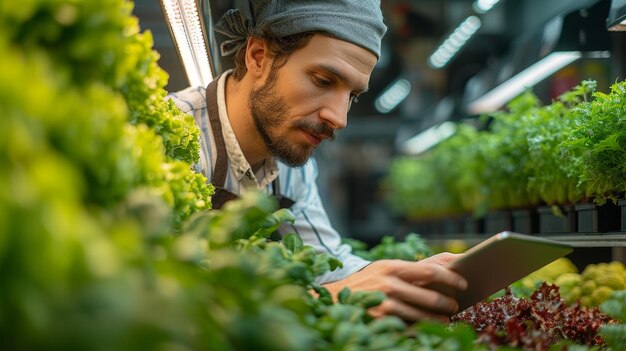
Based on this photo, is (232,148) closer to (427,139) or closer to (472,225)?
(472,225)

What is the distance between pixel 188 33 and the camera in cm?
266

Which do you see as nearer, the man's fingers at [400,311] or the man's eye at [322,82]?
the man's fingers at [400,311]

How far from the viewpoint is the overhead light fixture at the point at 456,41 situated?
5492mm

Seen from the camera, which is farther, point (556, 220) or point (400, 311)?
point (556, 220)

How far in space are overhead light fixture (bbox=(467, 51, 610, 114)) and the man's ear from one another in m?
1.31

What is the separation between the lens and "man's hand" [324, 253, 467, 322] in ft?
5.29

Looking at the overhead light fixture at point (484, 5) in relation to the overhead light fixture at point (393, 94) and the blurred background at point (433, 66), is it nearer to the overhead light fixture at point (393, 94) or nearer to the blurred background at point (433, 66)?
the blurred background at point (433, 66)

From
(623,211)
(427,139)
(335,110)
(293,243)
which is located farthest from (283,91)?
(427,139)

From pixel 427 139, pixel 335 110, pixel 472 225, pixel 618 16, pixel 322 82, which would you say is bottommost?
pixel 472 225

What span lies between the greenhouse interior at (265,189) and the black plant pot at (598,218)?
12mm

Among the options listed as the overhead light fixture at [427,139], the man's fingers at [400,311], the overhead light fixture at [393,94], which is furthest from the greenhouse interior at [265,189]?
the overhead light fixture at [393,94]

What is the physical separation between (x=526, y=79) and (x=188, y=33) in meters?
2.77

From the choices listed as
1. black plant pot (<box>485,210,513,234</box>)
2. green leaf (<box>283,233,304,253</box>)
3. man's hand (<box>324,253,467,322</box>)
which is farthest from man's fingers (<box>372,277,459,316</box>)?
black plant pot (<box>485,210,513,234</box>)

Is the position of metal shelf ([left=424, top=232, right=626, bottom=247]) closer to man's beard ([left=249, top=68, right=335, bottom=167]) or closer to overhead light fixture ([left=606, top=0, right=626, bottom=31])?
overhead light fixture ([left=606, top=0, right=626, bottom=31])
